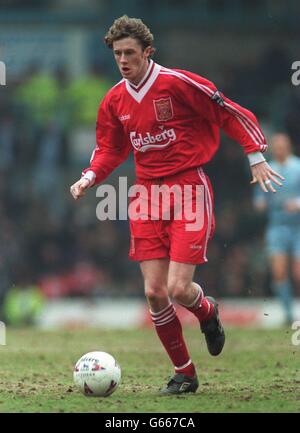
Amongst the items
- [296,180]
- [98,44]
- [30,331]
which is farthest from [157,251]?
[98,44]

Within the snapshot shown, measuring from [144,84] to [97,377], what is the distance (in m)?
2.04

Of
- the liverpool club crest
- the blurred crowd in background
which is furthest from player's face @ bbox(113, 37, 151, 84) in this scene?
the blurred crowd in background

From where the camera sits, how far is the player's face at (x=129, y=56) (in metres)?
7.32

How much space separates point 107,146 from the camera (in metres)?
7.88

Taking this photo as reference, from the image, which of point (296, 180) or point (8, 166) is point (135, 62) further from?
Result: point (8, 166)

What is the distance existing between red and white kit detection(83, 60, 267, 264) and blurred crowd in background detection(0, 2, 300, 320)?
29.9ft

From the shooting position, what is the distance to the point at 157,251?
751cm

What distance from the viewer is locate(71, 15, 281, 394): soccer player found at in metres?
7.38

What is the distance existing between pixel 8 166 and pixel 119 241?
91.7 inches
